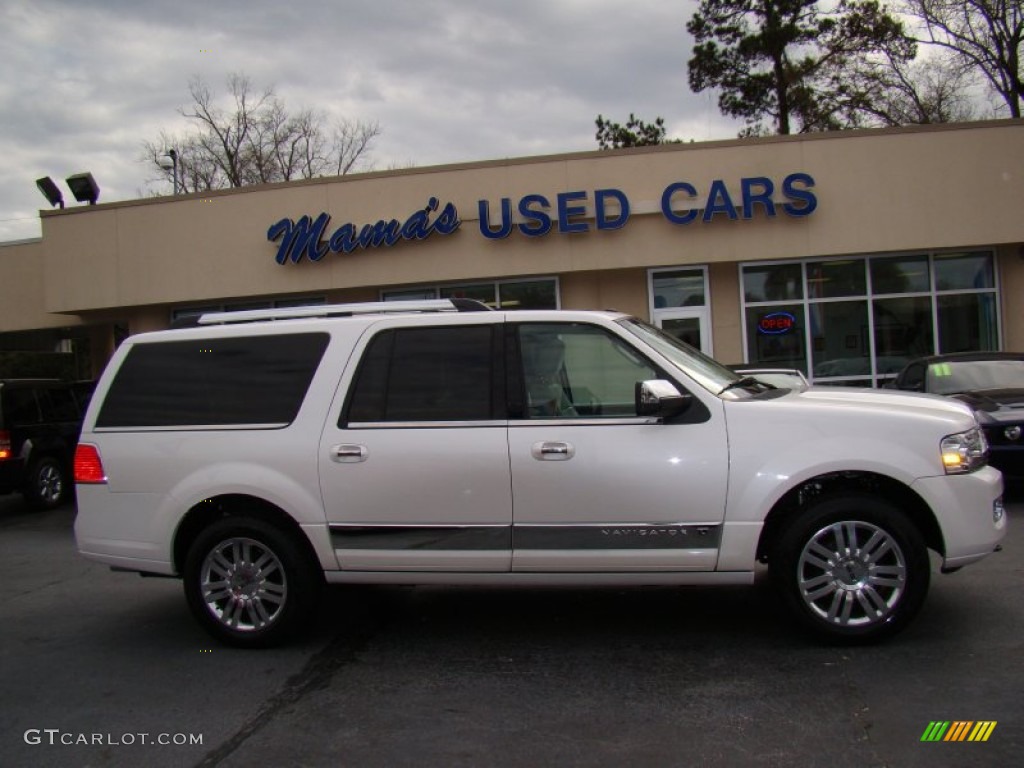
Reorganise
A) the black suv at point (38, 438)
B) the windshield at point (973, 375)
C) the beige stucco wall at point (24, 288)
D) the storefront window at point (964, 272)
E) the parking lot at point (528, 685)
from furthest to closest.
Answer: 1. the beige stucco wall at point (24, 288)
2. the storefront window at point (964, 272)
3. the black suv at point (38, 438)
4. the windshield at point (973, 375)
5. the parking lot at point (528, 685)

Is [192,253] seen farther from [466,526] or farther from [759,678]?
[759,678]

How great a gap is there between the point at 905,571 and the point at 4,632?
579 cm

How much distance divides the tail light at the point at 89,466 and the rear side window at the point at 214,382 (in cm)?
16

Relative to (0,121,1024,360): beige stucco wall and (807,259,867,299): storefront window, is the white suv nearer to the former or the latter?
(0,121,1024,360): beige stucco wall

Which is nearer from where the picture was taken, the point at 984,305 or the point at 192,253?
the point at 984,305

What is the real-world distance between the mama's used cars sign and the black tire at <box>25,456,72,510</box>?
6181mm

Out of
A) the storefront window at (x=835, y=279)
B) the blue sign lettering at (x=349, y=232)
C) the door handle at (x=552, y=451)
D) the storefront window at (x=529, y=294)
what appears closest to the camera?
the door handle at (x=552, y=451)

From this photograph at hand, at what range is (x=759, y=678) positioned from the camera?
4.17 meters

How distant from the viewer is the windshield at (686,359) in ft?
15.4

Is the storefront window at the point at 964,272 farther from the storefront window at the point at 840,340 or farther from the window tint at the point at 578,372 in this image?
the window tint at the point at 578,372

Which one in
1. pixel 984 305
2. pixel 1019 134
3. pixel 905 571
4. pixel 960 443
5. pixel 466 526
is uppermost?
pixel 1019 134

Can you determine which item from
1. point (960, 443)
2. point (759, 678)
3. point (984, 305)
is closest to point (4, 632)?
point (759, 678)

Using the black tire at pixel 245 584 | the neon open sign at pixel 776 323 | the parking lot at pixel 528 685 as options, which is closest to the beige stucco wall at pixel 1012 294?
the neon open sign at pixel 776 323

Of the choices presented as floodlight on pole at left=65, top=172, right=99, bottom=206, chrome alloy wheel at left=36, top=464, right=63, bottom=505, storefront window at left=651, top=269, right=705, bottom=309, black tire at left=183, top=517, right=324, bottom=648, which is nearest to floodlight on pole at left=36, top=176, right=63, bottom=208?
floodlight on pole at left=65, top=172, right=99, bottom=206
